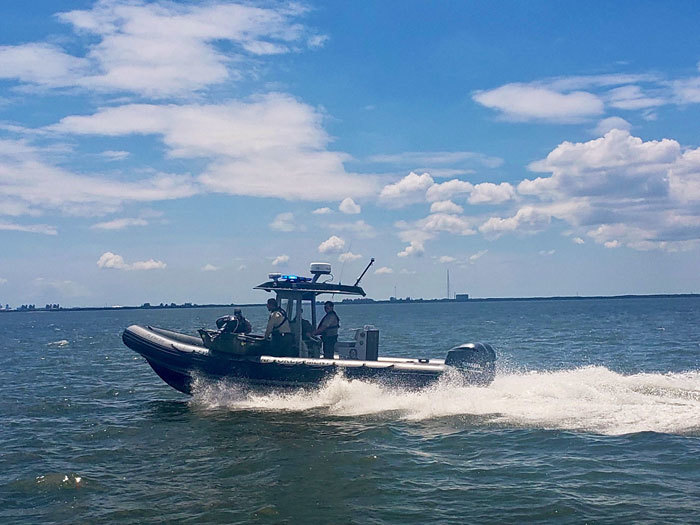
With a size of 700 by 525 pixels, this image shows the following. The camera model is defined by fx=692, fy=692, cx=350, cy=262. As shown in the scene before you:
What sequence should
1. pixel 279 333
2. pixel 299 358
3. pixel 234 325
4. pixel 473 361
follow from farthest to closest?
pixel 234 325
pixel 279 333
pixel 299 358
pixel 473 361

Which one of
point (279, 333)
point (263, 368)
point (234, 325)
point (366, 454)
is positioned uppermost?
point (234, 325)

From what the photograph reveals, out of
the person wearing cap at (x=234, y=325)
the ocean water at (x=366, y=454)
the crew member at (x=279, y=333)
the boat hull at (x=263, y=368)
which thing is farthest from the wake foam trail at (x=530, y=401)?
the person wearing cap at (x=234, y=325)

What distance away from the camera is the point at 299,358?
45.1 feet

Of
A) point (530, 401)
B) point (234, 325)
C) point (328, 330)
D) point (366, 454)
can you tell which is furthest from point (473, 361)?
point (234, 325)

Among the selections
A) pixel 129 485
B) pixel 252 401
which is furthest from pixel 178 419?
pixel 129 485

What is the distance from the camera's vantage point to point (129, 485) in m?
8.92

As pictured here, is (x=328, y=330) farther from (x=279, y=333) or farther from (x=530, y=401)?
(x=530, y=401)

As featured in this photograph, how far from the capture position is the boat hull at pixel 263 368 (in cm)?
1288

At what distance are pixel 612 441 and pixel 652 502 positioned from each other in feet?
7.90

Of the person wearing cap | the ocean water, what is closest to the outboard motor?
the ocean water

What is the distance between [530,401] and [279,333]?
16.9 feet

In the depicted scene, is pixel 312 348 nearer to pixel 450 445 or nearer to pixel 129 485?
pixel 450 445

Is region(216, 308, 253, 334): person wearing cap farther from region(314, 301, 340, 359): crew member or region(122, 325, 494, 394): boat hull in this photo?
region(314, 301, 340, 359): crew member

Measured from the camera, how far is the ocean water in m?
7.82
